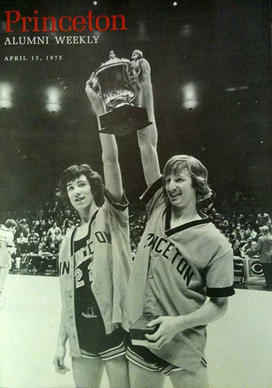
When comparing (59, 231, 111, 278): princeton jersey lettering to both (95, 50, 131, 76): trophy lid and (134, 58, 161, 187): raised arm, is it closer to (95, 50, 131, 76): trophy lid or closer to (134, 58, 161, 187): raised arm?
(134, 58, 161, 187): raised arm

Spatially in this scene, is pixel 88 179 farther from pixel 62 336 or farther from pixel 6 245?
pixel 62 336

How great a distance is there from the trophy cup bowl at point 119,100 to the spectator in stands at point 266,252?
38.0 inches

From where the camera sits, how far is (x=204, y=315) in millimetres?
2230

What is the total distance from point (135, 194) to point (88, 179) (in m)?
0.30

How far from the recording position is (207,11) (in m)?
2.43

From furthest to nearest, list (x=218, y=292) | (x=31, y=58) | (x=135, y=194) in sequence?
(x=31, y=58)
(x=135, y=194)
(x=218, y=292)

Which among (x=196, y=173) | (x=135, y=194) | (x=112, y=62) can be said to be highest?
(x=112, y=62)

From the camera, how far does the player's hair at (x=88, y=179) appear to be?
2352mm

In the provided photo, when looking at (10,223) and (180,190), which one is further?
(10,223)

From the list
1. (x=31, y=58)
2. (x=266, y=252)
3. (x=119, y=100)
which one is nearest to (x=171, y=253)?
(x=266, y=252)

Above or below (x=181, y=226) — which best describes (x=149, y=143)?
above

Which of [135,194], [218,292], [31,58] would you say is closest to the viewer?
[218,292]

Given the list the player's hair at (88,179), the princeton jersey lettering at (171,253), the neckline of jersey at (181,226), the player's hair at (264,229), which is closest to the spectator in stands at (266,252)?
the player's hair at (264,229)

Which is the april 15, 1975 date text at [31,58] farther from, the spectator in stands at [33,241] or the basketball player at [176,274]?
the spectator in stands at [33,241]
